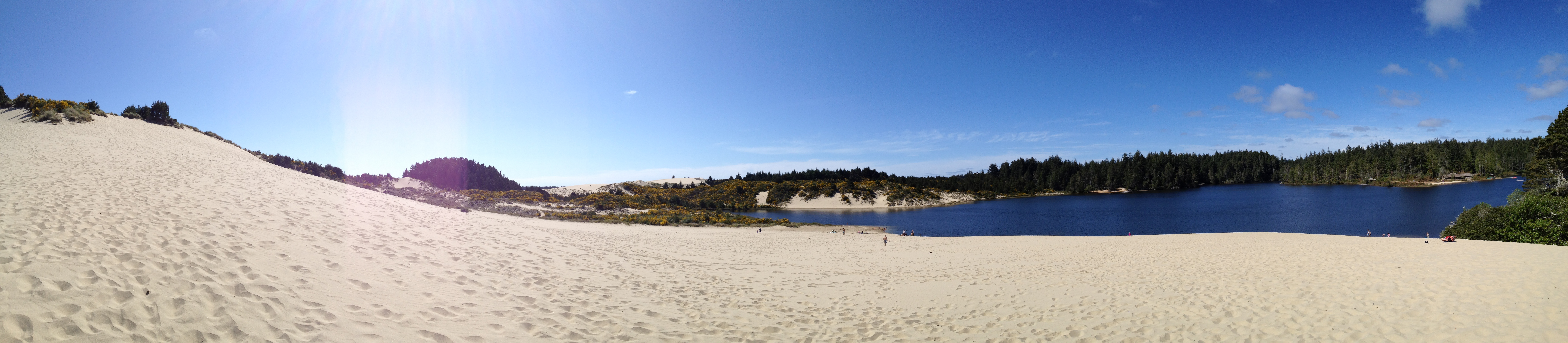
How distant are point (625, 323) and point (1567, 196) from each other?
1483 inches

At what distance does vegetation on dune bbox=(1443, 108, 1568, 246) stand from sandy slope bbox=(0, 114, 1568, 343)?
17.0 feet

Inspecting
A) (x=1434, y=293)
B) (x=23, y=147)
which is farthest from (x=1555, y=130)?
(x=23, y=147)

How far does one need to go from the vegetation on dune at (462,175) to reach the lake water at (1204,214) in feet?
102

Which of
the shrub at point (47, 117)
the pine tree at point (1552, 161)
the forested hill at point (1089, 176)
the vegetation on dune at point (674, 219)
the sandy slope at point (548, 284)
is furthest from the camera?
the forested hill at point (1089, 176)

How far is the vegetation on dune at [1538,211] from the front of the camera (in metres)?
17.5

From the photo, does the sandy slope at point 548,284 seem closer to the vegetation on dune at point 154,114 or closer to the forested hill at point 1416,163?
the vegetation on dune at point 154,114

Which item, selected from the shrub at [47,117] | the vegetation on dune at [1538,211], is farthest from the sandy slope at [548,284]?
the shrub at [47,117]

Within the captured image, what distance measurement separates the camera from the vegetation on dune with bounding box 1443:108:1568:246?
57.6 feet

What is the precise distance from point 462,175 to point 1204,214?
264ft

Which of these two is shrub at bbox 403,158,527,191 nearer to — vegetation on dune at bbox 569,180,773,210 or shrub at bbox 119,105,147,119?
vegetation on dune at bbox 569,180,773,210

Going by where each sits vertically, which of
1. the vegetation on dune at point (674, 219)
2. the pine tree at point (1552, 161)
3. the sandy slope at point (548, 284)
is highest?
the pine tree at point (1552, 161)

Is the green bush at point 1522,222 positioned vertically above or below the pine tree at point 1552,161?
below

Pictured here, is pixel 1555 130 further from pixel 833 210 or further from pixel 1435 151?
pixel 1435 151

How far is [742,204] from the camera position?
266 feet
